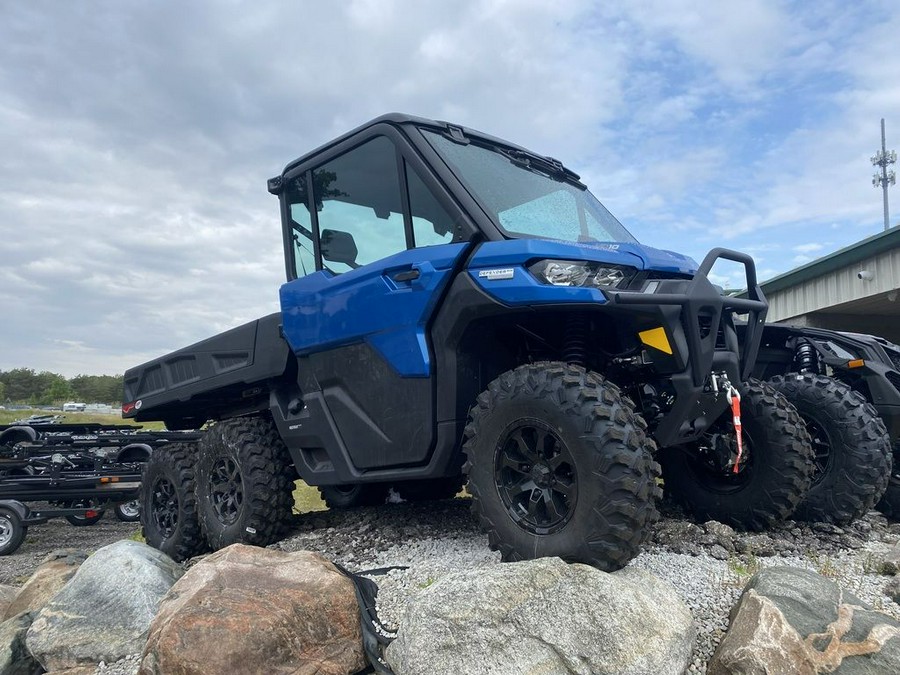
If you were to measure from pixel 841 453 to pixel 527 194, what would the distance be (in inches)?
106

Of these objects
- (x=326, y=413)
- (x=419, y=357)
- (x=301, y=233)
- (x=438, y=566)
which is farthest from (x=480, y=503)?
(x=301, y=233)

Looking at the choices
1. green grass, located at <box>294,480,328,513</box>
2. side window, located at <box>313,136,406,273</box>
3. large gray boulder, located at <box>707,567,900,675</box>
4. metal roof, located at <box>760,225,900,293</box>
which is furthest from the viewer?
metal roof, located at <box>760,225,900,293</box>

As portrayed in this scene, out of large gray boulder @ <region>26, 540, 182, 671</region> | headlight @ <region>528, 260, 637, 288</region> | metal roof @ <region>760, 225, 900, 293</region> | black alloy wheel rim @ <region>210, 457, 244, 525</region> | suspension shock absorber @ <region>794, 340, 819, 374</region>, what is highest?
metal roof @ <region>760, 225, 900, 293</region>

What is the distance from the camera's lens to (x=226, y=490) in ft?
17.8

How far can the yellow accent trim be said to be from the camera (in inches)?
133

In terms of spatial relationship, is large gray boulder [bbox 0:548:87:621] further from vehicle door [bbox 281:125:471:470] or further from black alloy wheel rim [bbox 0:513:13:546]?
black alloy wheel rim [bbox 0:513:13:546]

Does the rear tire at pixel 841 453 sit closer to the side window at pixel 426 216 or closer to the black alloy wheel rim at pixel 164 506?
the side window at pixel 426 216

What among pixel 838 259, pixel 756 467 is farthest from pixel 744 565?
pixel 838 259

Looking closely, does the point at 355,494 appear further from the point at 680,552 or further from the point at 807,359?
the point at 807,359

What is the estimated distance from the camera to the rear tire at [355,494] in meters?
5.84

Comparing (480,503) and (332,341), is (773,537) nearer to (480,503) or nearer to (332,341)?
(480,503)

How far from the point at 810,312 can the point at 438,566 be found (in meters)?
13.8

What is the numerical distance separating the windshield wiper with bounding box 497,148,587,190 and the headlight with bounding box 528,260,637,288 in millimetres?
1482

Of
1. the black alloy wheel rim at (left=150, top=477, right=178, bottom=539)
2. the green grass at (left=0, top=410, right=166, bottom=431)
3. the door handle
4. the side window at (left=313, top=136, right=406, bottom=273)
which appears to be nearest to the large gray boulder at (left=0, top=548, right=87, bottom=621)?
the black alloy wheel rim at (left=150, top=477, right=178, bottom=539)
